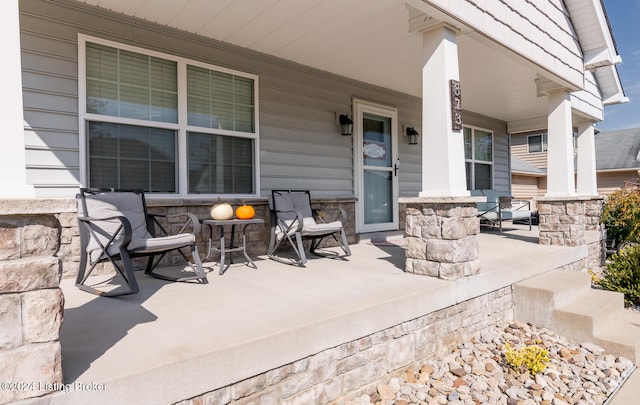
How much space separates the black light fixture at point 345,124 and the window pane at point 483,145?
4153 millimetres

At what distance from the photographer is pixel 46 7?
3225 mm

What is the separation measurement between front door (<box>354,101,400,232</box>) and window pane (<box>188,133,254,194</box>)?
1855 millimetres

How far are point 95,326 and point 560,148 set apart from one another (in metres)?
5.91

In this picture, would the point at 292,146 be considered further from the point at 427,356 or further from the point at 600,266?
the point at 600,266

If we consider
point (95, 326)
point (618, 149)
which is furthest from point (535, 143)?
point (95, 326)

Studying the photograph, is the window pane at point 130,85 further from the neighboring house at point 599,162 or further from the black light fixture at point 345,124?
the neighboring house at point 599,162

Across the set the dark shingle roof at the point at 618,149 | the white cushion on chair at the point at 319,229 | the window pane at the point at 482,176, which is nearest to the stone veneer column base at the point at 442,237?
the white cushion on chair at the point at 319,229

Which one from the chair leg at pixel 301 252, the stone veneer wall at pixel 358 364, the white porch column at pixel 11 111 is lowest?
the stone veneer wall at pixel 358 364

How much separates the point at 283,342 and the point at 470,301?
197 centimetres

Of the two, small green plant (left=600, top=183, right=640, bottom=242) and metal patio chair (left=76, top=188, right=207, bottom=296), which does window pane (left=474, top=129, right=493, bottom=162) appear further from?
metal patio chair (left=76, top=188, right=207, bottom=296)

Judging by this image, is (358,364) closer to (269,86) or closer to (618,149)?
(269,86)

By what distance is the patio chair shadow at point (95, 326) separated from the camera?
A: 5.29 feet

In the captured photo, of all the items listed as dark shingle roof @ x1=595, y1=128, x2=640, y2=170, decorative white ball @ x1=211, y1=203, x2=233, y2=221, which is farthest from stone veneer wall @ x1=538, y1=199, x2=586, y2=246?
dark shingle roof @ x1=595, y1=128, x2=640, y2=170

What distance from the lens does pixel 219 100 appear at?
430cm
